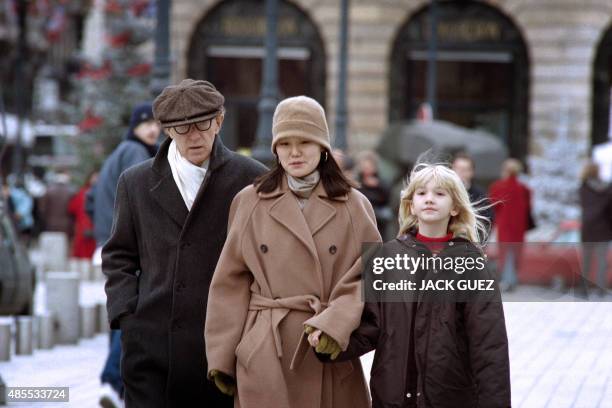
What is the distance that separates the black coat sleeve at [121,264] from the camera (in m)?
5.45

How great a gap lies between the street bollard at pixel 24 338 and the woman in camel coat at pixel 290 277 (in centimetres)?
685

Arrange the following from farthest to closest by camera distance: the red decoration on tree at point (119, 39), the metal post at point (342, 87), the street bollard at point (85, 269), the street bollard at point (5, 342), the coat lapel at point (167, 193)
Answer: the red decoration on tree at point (119, 39)
the metal post at point (342, 87)
the street bollard at point (85, 269)
the street bollard at point (5, 342)
the coat lapel at point (167, 193)

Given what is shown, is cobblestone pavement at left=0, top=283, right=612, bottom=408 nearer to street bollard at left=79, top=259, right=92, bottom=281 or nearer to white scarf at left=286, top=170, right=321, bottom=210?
white scarf at left=286, top=170, right=321, bottom=210

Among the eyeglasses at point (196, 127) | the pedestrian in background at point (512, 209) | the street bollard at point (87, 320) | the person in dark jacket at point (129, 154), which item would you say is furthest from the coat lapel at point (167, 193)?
the pedestrian in background at point (512, 209)

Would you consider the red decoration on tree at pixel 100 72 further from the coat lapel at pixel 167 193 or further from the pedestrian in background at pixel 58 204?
the coat lapel at pixel 167 193

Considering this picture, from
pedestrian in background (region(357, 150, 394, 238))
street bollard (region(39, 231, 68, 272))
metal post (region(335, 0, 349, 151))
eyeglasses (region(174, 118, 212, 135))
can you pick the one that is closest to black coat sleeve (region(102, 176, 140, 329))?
eyeglasses (region(174, 118, 212, 135))

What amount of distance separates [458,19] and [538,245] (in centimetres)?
2934

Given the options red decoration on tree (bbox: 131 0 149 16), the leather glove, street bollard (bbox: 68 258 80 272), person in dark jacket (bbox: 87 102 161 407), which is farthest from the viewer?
red decoration on tree (bbox: 131 0 149 16)

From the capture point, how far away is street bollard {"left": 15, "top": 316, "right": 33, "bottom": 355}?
11.5 metres

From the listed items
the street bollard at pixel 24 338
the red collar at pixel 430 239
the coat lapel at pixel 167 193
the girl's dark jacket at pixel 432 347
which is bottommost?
the street bollard at pixel 24 338

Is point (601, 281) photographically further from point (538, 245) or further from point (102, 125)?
point (102, 125)

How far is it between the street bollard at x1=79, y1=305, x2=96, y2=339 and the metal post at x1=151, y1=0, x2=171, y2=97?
2157mm

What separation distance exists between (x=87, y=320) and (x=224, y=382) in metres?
8.29

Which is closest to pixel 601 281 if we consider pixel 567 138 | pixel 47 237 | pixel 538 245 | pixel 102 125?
pixel 538 245
